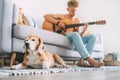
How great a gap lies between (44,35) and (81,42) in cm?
35

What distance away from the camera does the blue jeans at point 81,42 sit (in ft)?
7.32

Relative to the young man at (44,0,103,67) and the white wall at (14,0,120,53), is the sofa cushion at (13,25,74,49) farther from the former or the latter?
the white wall at (14,0,120,53)

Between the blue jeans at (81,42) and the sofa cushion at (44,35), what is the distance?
72 mm

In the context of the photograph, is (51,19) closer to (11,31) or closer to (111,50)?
(11,31)

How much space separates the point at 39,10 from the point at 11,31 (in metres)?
1.52

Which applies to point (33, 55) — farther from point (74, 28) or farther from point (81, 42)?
point (74, 28)

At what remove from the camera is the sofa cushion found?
2045mm

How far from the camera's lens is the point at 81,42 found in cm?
229

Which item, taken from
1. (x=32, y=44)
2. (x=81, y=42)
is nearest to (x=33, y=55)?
(x=32, y=44)

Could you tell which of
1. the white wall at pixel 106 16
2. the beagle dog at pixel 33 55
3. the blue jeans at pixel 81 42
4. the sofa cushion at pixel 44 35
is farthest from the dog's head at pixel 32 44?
the white wall at pixel 106 16

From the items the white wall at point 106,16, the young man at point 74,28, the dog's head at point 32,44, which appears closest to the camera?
the dog's head at point 32,44

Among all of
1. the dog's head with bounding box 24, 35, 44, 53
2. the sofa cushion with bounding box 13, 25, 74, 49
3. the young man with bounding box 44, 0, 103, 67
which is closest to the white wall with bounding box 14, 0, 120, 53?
the young man with bounding box 44, 0, 103, 67

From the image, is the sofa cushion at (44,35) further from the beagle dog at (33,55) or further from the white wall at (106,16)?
the white wall at (106,16)

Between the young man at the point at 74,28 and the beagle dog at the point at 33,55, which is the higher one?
the young man at the point at 74,28
